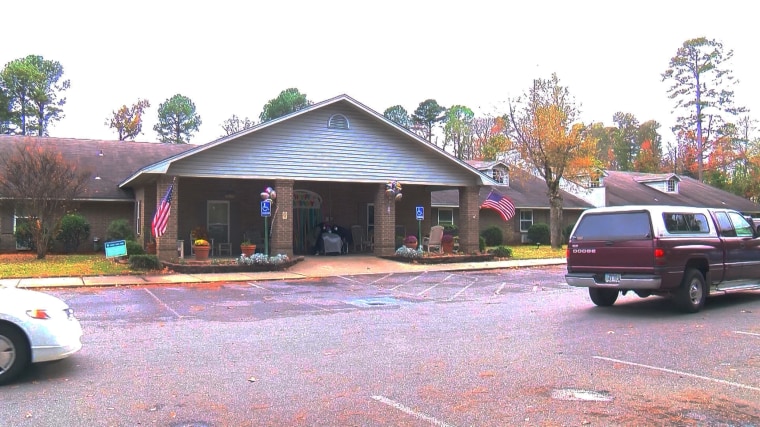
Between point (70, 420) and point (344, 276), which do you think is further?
point (344, 276)

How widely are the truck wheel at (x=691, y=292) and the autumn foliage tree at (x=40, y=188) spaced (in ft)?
59.5

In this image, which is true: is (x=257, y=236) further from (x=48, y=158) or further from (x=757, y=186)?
(x=757, y=186)

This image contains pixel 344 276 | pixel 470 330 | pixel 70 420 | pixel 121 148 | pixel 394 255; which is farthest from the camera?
pixel 121 148

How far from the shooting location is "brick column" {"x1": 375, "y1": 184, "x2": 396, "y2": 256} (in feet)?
74.7

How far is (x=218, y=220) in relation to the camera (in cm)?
2417

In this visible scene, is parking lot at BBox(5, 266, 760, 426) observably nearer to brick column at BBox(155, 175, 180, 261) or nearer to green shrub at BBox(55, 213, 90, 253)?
brick column at BBox(155, 175, 180, 261)

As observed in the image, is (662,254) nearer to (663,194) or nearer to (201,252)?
(201,252)

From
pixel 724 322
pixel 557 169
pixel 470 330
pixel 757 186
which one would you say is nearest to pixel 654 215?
pixel 724 322

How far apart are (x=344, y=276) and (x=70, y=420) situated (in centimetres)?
1330

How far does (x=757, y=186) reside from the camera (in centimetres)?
4956

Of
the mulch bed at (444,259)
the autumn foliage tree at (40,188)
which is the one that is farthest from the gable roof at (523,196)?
the autumn foliage tree at (40,188)

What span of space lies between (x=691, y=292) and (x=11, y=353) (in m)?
10.3

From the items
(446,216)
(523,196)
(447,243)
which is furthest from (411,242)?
(523,196)

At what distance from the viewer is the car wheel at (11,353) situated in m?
5.99
